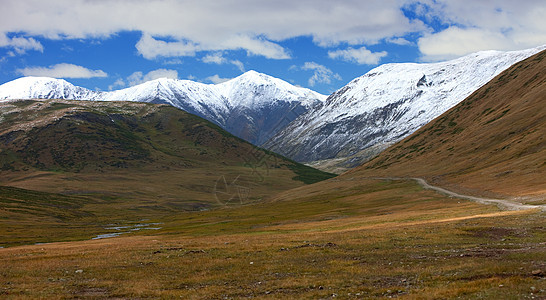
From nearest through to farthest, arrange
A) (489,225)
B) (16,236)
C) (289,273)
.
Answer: (289,273), (489,225), (16,236)

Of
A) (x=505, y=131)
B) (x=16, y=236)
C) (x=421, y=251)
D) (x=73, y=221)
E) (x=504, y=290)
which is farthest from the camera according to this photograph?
(x=505, y=131)

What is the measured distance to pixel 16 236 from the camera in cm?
11956

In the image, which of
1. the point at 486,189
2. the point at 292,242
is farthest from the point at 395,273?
the point at 486,189

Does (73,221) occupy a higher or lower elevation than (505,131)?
lower

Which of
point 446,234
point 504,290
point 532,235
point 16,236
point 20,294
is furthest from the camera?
point 16,236

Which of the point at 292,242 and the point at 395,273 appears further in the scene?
the point at 292,242

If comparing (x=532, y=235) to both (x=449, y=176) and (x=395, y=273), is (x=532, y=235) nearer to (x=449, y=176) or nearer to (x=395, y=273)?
(x=395, y=273)

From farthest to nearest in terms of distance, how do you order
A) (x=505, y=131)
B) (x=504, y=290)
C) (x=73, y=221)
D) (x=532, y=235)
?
1. (x=505, y=131)
2. (x=73, y=221)
3. (x=532, y=235)
4. (x=504, y=290)

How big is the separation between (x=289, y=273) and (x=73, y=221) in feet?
516

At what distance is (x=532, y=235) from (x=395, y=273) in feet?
61.4

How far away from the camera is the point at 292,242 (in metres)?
51.1

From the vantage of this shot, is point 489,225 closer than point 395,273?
No

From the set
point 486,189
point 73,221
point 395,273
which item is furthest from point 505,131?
point 395,273

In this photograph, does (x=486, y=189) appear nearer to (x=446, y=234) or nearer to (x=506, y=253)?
(x=446, y=234)
